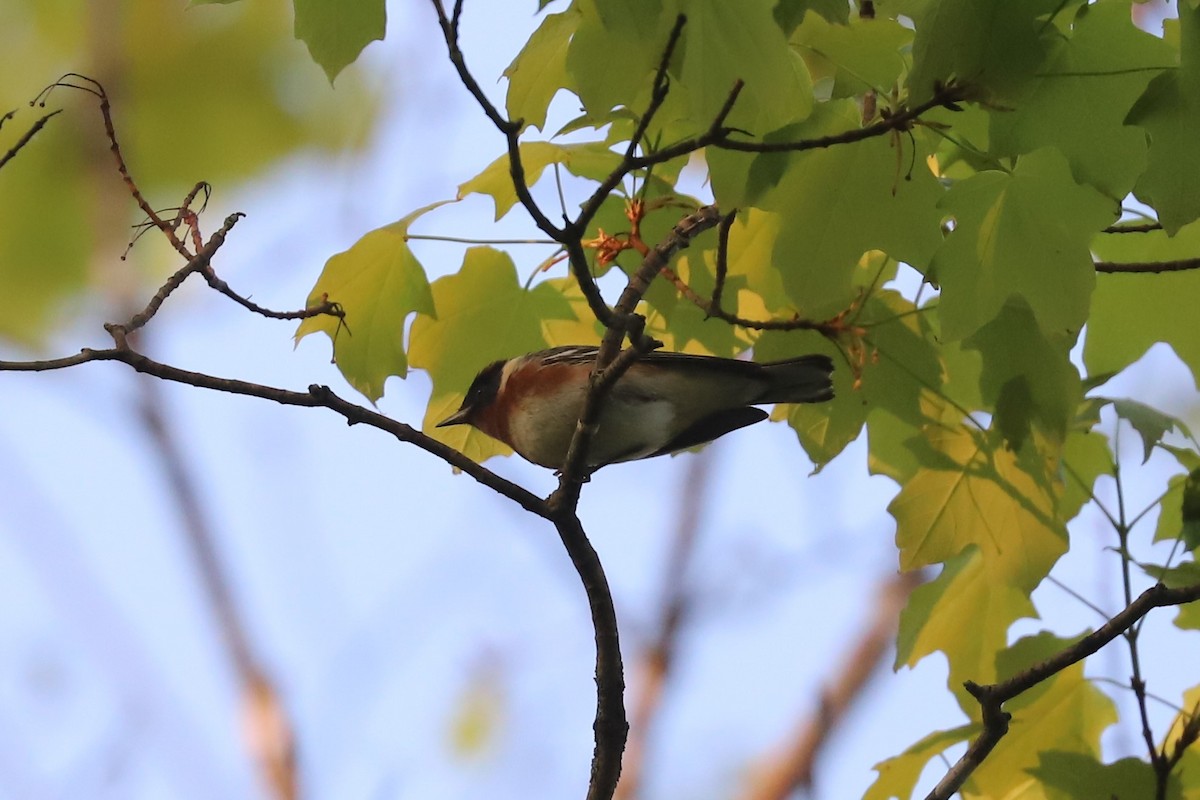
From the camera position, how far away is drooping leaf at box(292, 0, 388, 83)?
1.89 meters

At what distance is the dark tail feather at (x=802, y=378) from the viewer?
2664 mm

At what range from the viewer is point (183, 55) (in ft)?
16.6

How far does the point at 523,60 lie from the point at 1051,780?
74.0 inches

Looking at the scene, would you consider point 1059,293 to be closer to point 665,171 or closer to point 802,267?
point 802,267

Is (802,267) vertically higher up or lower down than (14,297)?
lower down

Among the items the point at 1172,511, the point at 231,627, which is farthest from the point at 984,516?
the point at 231,627

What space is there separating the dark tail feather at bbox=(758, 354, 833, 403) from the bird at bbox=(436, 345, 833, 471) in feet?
0.91

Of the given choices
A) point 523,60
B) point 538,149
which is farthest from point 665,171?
point 523,60

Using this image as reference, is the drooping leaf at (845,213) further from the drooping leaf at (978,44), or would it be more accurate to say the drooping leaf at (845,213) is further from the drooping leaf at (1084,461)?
the drooping leaf at (1084,461)

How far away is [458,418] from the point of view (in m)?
3.12

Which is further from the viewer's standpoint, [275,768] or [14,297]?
[275,768]

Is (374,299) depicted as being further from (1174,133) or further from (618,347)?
(1174,133)

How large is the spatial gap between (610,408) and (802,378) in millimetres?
688

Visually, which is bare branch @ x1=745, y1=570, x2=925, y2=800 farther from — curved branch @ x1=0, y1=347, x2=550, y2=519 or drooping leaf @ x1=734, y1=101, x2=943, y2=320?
curved branch @ x1=0, y1=347, x2=550, y2=519
